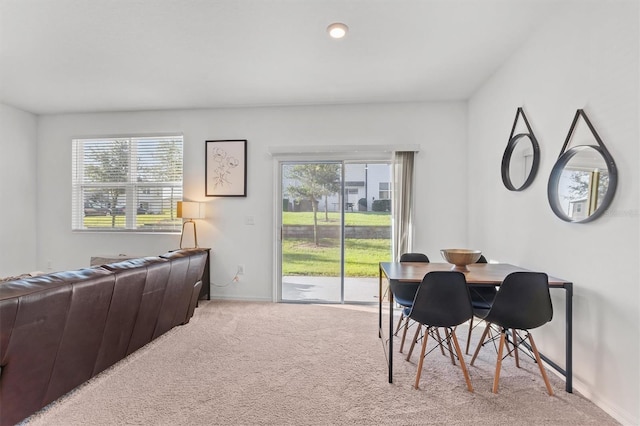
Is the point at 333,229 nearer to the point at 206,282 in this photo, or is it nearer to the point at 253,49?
the point at 206,282

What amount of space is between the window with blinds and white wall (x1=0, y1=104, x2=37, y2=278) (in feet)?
1.90

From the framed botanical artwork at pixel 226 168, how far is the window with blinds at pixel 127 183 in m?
0.50

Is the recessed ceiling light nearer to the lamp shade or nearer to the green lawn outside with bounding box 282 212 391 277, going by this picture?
the green lawn outside with bounding box 282 212 391 277

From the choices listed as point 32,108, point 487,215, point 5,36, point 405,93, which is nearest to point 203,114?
point 5,36

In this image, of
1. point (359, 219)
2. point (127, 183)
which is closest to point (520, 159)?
point (359, 219)

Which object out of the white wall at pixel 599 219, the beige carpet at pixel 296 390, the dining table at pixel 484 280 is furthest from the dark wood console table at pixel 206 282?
the white wall at pixel 599 219

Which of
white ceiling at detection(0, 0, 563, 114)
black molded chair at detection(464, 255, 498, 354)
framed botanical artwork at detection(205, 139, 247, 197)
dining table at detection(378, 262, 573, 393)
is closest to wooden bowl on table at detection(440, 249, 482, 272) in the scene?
dining table at detection(378, 262, 573, 393)

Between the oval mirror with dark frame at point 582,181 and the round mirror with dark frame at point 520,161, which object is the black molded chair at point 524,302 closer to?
the oval mirror with dark frame at point 582,181

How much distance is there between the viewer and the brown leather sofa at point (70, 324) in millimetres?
1368

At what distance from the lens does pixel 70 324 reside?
161 centimetres

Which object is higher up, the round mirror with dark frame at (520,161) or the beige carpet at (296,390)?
the round mirror with dark frame at (520,161)

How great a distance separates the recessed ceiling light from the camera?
7.28 feet

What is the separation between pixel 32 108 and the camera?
400cm

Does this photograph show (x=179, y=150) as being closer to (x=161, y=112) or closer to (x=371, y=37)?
(x=161, y=112)
